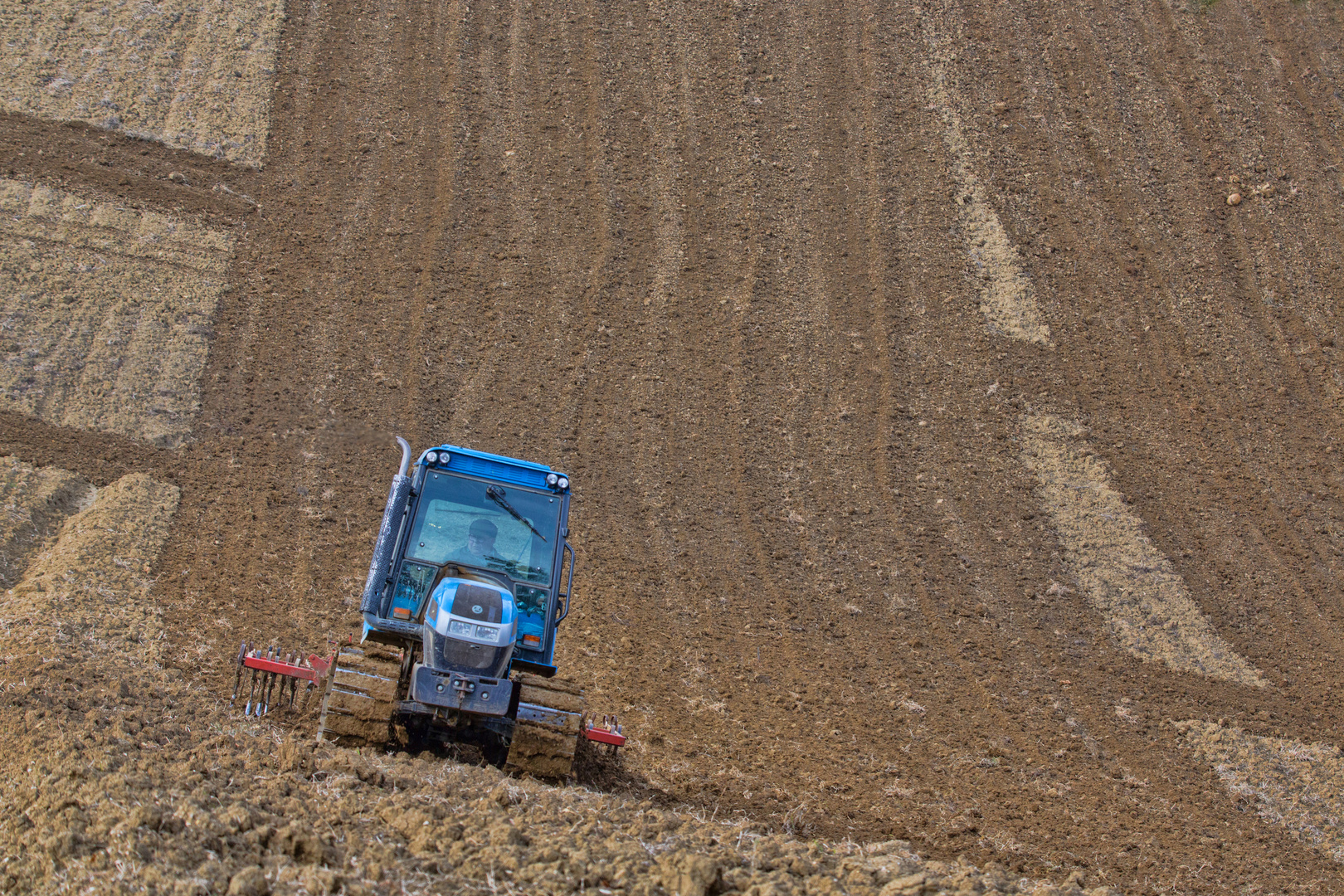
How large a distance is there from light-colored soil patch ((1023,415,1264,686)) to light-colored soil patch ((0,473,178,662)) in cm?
1004

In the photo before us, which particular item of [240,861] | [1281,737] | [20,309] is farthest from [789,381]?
[240,861]

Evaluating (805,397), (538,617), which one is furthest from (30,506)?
(805,397)

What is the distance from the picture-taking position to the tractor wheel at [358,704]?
6988 millimetres

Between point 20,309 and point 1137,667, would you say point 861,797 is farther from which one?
point 20,309

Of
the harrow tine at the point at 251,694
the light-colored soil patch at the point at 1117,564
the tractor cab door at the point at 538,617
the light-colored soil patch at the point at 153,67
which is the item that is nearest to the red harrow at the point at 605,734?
the tractor cab door at the point at 538,617

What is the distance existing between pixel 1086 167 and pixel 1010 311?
4407 mm

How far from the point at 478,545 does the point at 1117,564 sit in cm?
844

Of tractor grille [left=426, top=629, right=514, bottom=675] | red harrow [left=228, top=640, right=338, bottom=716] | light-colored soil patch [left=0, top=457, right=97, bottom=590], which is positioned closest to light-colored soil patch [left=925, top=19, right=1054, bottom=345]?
tractor grille [left=426, top=629, right=514, bottom=675]

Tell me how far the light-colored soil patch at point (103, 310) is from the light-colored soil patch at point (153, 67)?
2.39 m

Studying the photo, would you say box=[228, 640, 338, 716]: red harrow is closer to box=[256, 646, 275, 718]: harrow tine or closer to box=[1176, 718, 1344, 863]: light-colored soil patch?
box=[256, 646, 275, 718]: harrow tine

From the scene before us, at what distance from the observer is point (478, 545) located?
8.05m

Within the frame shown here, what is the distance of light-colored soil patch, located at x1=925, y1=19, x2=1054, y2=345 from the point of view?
53.8 feet

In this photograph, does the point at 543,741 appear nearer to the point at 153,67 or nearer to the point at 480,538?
the point at 480,538

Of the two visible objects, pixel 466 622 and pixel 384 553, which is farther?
pixel 384 553
